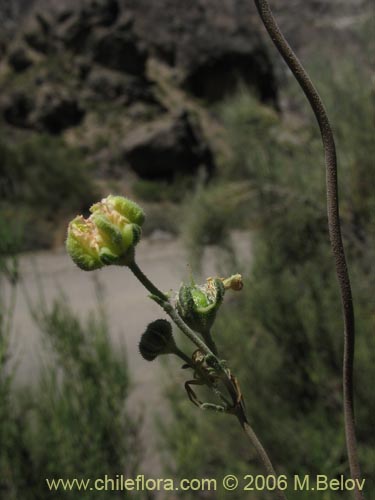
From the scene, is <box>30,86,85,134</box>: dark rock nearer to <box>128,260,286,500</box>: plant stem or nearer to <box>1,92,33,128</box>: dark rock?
<box>1,92,33,128</box>: dark rock

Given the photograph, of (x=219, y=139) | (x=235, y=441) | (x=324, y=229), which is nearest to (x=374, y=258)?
(x=324, y=229)

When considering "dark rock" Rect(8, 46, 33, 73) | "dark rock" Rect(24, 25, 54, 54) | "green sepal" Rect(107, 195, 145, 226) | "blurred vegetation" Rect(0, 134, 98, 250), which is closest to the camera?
"green sepal" Rect(107, 195, 145, 226)

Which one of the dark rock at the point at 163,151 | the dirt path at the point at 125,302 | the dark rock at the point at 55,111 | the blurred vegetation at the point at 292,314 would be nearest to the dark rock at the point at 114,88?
the dark rock at the point at 55,111

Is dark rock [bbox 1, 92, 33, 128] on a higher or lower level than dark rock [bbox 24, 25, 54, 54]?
lower

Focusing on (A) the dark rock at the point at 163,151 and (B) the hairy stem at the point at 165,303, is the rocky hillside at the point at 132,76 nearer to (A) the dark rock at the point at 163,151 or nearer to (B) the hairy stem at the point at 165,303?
(A) the dark rock at the point at 163,151

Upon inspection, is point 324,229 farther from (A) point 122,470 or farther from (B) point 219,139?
(B) point 219,139

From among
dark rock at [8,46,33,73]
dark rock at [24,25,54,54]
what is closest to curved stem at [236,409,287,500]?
dark rock at [8,46,33,73]

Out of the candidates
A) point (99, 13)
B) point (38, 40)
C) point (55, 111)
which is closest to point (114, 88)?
point (55, 111)
